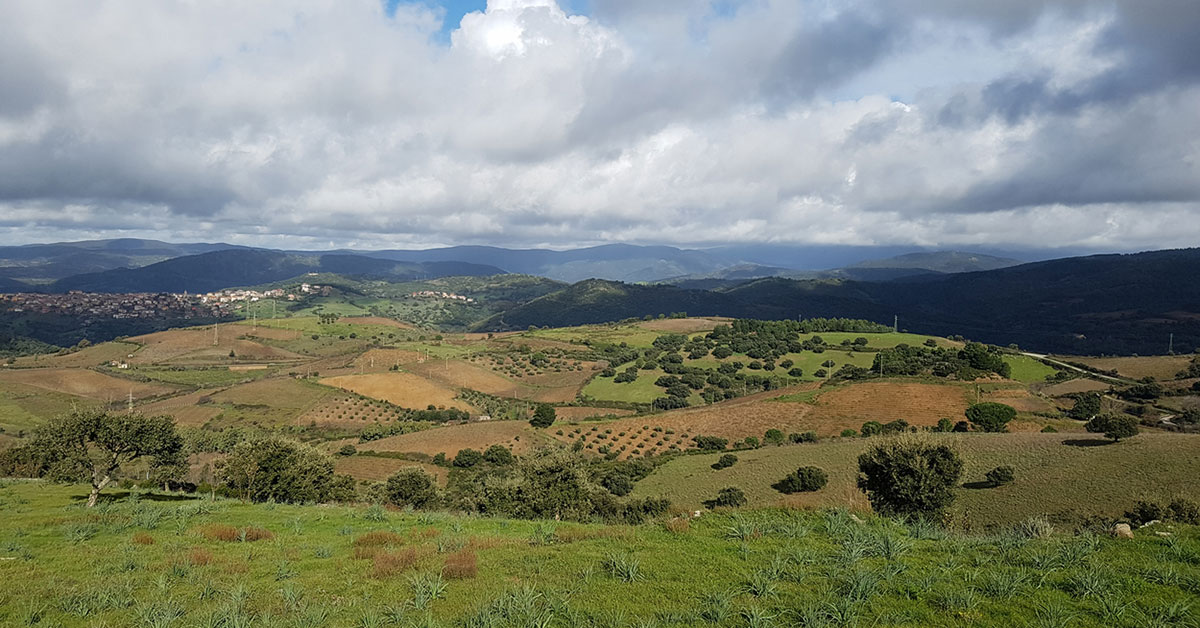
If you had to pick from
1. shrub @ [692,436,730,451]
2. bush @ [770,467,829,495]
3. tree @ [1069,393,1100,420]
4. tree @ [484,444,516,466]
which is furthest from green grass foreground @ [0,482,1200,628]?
tree @ [1069,393,1100,420]

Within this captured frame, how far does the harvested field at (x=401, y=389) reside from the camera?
323 feet

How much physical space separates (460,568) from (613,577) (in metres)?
3.55

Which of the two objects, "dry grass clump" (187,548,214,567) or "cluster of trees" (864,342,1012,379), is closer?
"dry grass clump" (187,548,214,567)

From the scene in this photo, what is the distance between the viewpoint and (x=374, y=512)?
66.9ft

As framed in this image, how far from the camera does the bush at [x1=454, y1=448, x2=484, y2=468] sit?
61000 mm

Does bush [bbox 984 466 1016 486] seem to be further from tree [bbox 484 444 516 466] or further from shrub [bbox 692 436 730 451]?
tree [bbox 484 444 516 466]

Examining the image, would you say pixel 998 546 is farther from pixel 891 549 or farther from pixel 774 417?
pixel 774 417

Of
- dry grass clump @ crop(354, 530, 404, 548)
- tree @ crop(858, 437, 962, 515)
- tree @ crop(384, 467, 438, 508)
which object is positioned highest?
dry grass clump @ crop(354, 530, 404, 548)

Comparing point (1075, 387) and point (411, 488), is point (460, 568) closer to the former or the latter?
point (411, 488)

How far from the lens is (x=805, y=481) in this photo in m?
41.7

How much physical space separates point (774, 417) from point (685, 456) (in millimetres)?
17041

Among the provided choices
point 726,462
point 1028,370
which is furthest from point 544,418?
point 1028,370

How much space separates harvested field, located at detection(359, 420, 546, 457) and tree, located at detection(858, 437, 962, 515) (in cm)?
4390

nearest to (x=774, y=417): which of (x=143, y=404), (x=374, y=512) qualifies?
(x=374, y=512)
